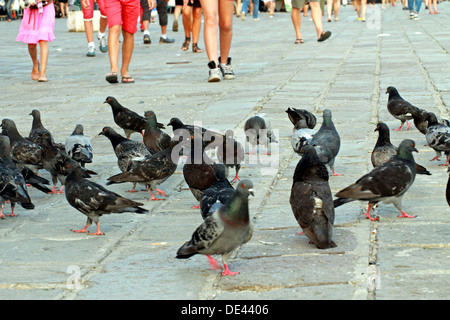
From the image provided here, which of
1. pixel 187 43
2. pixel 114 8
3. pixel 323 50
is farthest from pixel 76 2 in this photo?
pixel 114 8

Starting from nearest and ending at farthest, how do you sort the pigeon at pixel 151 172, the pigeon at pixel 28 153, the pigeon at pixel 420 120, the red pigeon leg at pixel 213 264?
1. the red pigeon leg at pixel 213 264
2. the pigeon at pixel 151 172
3. the pigeon at pixel 28 153
4. the pigeon at pixel 420 120

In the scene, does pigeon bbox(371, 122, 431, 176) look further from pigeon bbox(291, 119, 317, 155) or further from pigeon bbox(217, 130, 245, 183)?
pigeon bbox(217, 130, 245, 183)

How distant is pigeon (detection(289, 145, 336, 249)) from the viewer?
172 inches

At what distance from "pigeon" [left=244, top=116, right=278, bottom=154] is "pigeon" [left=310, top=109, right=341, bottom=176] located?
0.83 meters

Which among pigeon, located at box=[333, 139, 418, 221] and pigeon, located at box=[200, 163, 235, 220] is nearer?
pigeon, located at box=[200, 163, 235, 220]

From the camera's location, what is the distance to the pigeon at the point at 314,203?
4379 mm

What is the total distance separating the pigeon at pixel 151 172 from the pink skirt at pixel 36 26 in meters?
5.96

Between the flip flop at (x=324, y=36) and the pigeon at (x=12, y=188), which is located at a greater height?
the pigeon at (x=12, y=188)

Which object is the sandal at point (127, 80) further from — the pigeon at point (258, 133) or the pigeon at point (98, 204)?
the pigeon at point (98, 204)

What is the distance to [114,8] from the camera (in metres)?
10.4

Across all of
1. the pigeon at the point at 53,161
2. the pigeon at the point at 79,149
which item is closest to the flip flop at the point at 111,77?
the pigeon at the point at 79,149

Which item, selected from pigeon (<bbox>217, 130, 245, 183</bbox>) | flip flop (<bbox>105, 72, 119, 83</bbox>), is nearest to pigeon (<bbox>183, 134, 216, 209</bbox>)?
pigeon (<bbox>217, 130, 245, 183</bbox>)

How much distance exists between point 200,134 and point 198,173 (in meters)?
1.40

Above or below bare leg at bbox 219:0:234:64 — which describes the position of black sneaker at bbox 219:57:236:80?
below
